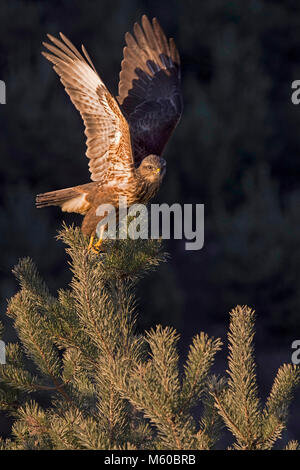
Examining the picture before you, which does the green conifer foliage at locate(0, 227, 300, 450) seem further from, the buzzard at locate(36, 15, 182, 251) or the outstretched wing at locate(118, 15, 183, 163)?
the outstretched wing at locate(118, 15, 183, 163)

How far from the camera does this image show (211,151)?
4.80 metres

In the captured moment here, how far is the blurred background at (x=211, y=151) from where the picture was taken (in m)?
4.30

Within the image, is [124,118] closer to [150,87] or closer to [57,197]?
[57,197]

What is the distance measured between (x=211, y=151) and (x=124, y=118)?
2.27m

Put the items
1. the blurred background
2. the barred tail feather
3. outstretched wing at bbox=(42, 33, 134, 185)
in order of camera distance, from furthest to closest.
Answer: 1. the blurred background
2. the barred tail feather
3. outstretched wing at bbox=(42, 33, 134, 185)

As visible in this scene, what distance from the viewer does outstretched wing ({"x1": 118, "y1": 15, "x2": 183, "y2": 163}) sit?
10.4 feet

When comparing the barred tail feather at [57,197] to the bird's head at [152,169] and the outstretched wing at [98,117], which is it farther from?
the bird's head at [152,169]

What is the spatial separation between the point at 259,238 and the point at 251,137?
831 mm

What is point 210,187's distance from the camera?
16.4 feet

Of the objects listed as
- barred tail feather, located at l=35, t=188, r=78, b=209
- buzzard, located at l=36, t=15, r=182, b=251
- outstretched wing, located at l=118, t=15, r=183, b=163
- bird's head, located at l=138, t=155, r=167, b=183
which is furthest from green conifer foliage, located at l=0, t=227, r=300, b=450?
outstretched wing, located at l=118, t=15, r=183, b=163

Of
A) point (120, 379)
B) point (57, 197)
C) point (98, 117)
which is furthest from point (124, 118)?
point (120, 379)

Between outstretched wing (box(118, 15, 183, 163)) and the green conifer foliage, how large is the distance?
1.40 m

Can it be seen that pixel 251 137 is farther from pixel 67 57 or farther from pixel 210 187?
pixel 67 57
